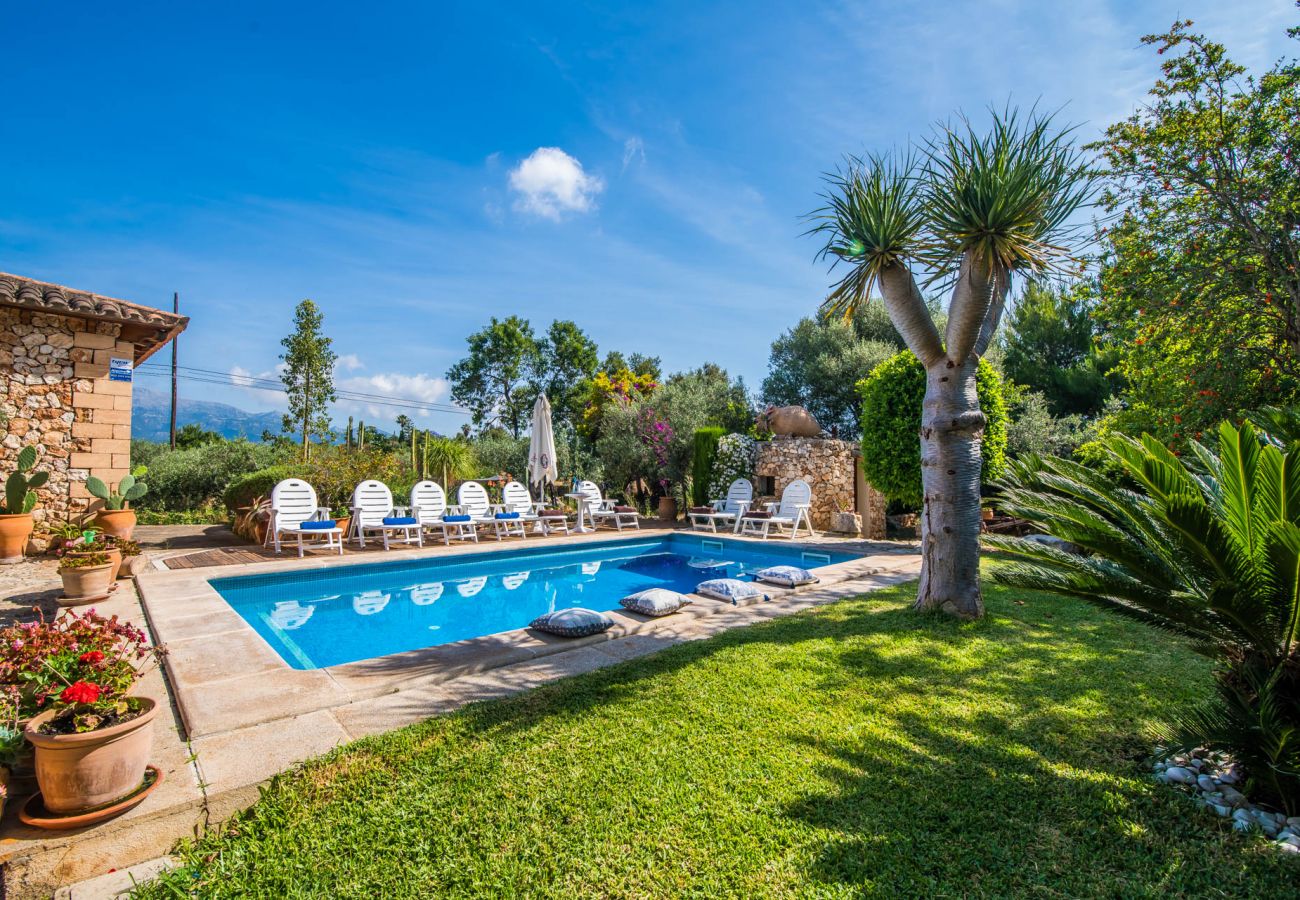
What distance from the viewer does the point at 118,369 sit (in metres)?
8.53

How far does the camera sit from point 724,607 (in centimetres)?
589

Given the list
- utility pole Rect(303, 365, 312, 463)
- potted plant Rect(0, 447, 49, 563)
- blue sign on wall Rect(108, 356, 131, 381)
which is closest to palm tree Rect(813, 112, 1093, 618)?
potted plant Rect(0, 447, 49, 563)

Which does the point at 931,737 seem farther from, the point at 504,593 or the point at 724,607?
the point at 504,593

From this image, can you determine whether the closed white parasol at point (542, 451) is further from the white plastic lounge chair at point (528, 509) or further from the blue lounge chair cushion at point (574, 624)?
the blue lounge chair cushion at point (574, 624)

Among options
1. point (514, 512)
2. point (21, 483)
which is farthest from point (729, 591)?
point (21, 483)

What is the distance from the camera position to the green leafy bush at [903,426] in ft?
33.2

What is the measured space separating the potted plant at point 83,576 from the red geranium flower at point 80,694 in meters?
4.19

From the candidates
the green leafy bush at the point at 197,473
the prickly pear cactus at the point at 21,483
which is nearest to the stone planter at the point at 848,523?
the prickly pear cactus at the point at 21,483

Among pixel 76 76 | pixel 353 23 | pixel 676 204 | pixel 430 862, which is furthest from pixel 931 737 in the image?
pixel 76 76

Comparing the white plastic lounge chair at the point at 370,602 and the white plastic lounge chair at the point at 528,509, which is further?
the white plastic lounge chair at the point at 528,509

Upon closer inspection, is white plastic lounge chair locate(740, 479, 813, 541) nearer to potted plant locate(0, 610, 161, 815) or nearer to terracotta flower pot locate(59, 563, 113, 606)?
terracotta flower pot locate(59, 563, 113, 606)

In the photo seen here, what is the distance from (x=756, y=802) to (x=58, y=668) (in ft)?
9.86

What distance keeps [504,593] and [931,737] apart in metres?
6.27

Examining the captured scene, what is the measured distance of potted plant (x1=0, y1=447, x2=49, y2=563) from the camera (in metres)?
7.13
